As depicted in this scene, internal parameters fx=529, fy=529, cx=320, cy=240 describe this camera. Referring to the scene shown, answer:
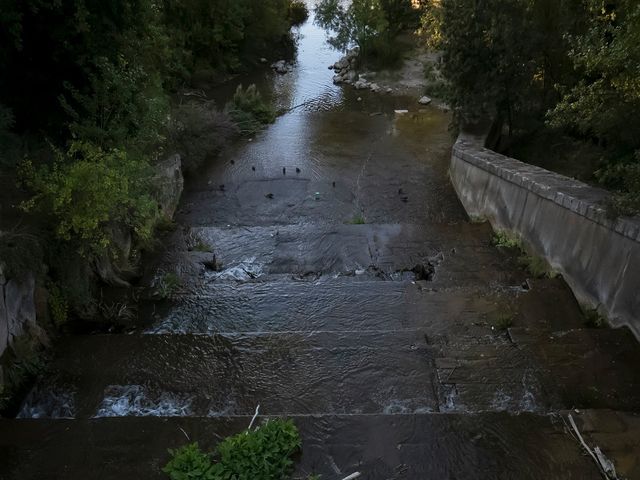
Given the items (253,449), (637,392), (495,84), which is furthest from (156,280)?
(495,84)

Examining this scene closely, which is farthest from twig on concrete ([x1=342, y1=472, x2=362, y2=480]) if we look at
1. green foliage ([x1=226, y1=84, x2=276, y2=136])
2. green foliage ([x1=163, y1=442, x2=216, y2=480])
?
green foliage ([x1=226, y1=84, x2=276, y2=136])

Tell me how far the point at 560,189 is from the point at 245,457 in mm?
5113

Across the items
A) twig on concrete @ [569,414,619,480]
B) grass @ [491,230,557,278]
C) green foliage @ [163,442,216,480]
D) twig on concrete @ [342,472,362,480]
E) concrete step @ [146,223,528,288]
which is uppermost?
twig on concrete @ [569,414,619,480]

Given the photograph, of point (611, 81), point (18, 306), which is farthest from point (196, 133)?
point (611, 81)

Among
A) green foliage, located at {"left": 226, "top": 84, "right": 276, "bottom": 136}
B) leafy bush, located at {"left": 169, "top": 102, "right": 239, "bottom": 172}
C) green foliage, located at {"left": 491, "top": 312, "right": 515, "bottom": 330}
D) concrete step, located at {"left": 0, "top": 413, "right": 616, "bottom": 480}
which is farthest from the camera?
green foliage, located at {"left": 226, "top": 84, "right": 276, "bottom": 136}

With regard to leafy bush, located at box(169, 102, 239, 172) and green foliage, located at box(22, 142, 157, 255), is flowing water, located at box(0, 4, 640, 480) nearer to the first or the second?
green foliage, located at box(22, 142, 157, 255)

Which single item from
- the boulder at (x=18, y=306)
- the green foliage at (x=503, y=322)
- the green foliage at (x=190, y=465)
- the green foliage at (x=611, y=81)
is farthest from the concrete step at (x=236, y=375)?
the green foliage at (x=611, y=81)

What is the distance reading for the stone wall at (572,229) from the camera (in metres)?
5.16

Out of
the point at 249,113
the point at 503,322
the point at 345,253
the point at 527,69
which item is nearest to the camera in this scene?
the point at 503,322

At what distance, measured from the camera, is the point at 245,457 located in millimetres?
3656

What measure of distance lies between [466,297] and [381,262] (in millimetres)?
1875

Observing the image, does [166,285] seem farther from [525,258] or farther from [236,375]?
[525,258]

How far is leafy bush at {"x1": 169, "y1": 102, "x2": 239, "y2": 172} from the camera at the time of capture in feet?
40.1

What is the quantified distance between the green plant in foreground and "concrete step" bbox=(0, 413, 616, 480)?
0.45 feet
